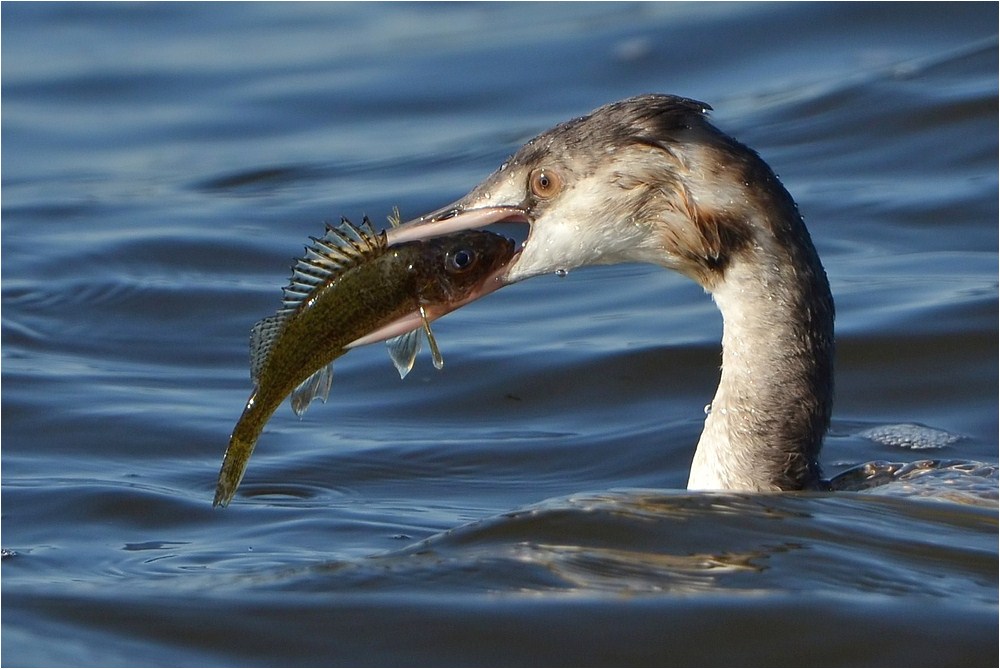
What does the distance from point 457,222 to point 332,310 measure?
563 mm

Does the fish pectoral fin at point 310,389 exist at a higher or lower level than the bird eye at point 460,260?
lower

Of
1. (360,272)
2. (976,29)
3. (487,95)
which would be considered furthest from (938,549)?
(976,29)

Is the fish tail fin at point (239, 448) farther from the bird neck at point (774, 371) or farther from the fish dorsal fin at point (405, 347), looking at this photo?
the bird neck at point (774, 371)

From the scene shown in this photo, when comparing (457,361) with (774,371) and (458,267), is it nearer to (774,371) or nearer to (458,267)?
(774,371)

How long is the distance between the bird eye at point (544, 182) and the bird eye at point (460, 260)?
13.8 inches

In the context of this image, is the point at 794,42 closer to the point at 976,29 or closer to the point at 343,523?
the point at 976,29

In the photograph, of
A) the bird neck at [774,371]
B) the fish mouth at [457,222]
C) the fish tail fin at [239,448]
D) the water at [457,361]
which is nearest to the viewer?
the water at [457,361]

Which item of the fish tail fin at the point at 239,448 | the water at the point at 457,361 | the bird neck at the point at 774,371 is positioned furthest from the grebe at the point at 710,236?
the fish tail fin at the point at 239,448

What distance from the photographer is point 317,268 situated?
442 cm

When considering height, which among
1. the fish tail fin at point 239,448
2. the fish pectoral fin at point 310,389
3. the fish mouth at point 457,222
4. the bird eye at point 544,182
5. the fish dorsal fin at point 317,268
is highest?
the bird eye at point 544,182

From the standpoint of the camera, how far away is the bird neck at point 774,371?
15.6 ft

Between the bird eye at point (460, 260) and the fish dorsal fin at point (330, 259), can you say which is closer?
the fish dorsal fin at point (330, 259)

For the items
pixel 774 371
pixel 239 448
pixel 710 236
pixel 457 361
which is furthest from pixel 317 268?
pixel 457 361

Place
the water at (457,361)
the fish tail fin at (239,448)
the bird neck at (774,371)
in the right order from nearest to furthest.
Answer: the water at (457,361)
the fish tail fin at (239,448)
the bird neck at (774,371)
